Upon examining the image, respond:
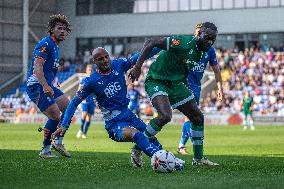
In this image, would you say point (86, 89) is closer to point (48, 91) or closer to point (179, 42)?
point (179, 42)

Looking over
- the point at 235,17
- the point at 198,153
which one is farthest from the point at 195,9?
the point at 198,153

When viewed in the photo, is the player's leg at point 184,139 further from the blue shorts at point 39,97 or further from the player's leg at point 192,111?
the player's leg at point 192,111

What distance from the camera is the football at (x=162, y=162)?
1120 centimetres

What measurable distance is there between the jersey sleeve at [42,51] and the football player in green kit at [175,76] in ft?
9.75

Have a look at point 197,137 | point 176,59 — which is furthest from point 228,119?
point 176,59

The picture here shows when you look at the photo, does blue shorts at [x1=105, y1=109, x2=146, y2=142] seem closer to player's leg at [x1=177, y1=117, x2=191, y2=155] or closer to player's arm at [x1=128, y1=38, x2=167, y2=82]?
player's arm at [x1=128, y1=38, x2=167, y2=82]

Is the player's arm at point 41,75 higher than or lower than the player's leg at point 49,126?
higher

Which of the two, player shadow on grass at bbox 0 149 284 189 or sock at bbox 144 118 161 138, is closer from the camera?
player shadow on grass at bbox 0 149 284 189

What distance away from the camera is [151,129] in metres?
12.3

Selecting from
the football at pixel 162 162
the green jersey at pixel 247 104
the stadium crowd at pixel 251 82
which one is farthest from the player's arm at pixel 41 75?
the stadium crowd at pixel 251 82

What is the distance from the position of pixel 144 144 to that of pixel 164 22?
5287 cm

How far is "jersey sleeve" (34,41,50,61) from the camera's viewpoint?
48.8 feet

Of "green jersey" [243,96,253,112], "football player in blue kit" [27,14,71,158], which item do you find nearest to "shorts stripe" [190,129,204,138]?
"football player in blue kit" [27,14,71,158]

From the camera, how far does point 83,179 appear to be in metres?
10.3
